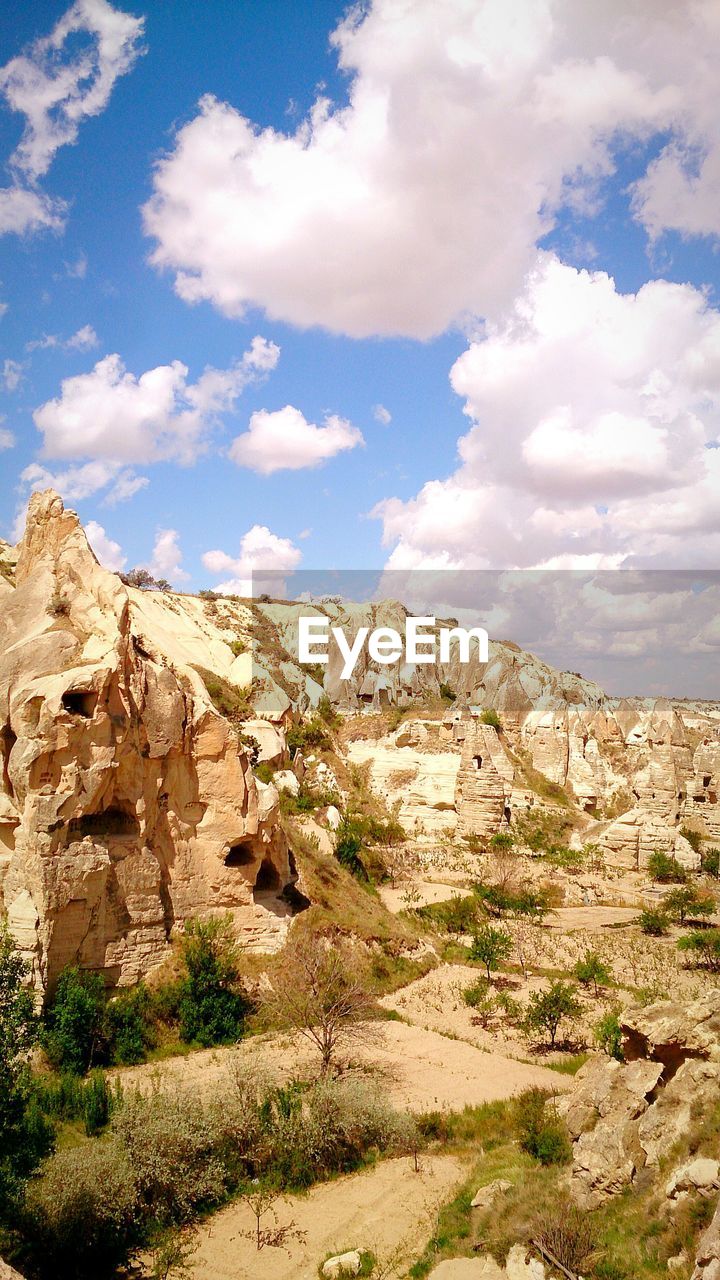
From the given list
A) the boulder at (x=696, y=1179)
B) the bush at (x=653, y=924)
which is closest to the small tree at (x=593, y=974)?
the bush at (x=653, y=924)

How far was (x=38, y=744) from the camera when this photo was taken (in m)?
13.1

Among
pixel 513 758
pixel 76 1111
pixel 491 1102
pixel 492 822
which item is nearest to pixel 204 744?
pixel 76 1111

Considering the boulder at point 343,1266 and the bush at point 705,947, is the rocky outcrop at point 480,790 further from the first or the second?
the boulder at point 343,1266

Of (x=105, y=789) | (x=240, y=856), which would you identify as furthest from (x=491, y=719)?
(x=105, y=789)

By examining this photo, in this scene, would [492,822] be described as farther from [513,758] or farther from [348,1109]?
[348,1109]

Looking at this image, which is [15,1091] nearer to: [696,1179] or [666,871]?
[696,1179]

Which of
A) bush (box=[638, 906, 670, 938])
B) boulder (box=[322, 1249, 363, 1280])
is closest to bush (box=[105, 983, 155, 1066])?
boulder (box=[322, 1249, 363, 1280])

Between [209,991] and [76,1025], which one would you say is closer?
[76,1025]

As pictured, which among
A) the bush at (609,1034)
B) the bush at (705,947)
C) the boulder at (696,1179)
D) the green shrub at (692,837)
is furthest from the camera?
the green shrub at (692,837)

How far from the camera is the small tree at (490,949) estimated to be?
19.4m

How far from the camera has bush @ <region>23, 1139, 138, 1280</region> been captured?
27.2 feet

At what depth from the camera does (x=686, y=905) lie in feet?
80.0

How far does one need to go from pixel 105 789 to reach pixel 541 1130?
9.55 meters

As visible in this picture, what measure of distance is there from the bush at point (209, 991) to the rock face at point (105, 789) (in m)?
0.64
